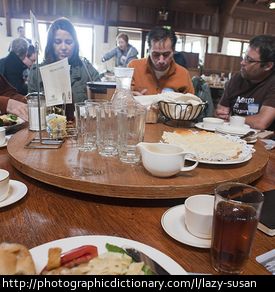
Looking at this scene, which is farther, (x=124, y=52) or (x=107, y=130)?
(x=124, y=52)

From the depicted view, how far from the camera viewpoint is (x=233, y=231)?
1.98 feet

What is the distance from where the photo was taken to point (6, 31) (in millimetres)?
9242

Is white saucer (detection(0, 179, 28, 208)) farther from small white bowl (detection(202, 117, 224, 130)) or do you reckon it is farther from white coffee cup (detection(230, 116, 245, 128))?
white coffee cup (detection(230, 116, 245, 128))

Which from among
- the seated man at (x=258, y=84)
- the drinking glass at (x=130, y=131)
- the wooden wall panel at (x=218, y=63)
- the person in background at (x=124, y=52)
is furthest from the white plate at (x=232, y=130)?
the wooden wall panel at (x=218, y=63)

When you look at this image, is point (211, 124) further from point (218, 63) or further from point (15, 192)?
point (218, 63)

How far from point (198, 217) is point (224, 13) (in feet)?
37.4

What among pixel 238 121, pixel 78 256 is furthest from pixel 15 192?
pixel 238 121

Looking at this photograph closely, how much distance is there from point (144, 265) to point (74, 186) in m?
0.45

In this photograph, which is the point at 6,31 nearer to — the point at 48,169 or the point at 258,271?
the point at 48,169

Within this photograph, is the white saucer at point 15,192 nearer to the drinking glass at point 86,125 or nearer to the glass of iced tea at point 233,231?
the drinking glass at point 86,125

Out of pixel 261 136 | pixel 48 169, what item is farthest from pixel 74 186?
pixel 261 136

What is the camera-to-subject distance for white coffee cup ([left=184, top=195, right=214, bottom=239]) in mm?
694

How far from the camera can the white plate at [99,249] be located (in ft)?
1.78

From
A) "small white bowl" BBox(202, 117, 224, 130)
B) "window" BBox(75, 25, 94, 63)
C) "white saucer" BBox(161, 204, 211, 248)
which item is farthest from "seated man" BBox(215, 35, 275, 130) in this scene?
"window" BBox(75, 25, 94, 63)
